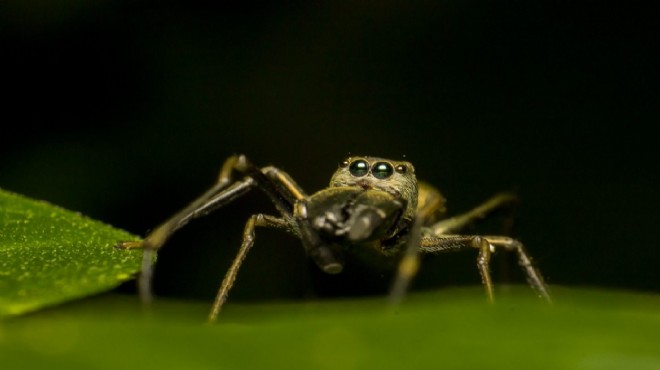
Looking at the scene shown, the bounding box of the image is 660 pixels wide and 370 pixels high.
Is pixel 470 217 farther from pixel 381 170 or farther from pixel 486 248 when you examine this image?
pixel 486 248

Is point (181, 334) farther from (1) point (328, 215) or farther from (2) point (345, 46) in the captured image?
(2) point (345, 46)

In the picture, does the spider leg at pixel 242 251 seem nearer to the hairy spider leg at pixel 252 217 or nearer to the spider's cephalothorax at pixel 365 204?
the hairy spider leg at pixel 252 217

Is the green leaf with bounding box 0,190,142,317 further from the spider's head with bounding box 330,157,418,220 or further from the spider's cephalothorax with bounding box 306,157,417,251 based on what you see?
the spider's head with bounding box 330,157,418,220

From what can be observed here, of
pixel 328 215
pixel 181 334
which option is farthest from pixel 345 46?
pixel 181 334

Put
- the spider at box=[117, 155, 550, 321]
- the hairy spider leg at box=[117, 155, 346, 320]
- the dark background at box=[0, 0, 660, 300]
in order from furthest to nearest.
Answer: the dark background at box=[0, 0, 660, 300] → the spider at box=[117, 155, 550, 321] → the hairy spider leg at box=[117, 155, 346, 320]

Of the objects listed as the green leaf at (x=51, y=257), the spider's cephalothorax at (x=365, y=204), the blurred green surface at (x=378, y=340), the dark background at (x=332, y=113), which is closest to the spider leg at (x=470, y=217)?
the spider's cephalothorax at (x=365, y=204)

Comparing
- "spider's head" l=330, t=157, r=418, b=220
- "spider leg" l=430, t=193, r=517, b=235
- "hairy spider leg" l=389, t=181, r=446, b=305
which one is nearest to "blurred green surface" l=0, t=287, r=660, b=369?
"hairy spider leg" l=389, t=181, r=446, b=305

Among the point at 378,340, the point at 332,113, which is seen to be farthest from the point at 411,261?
the point at 332,113
